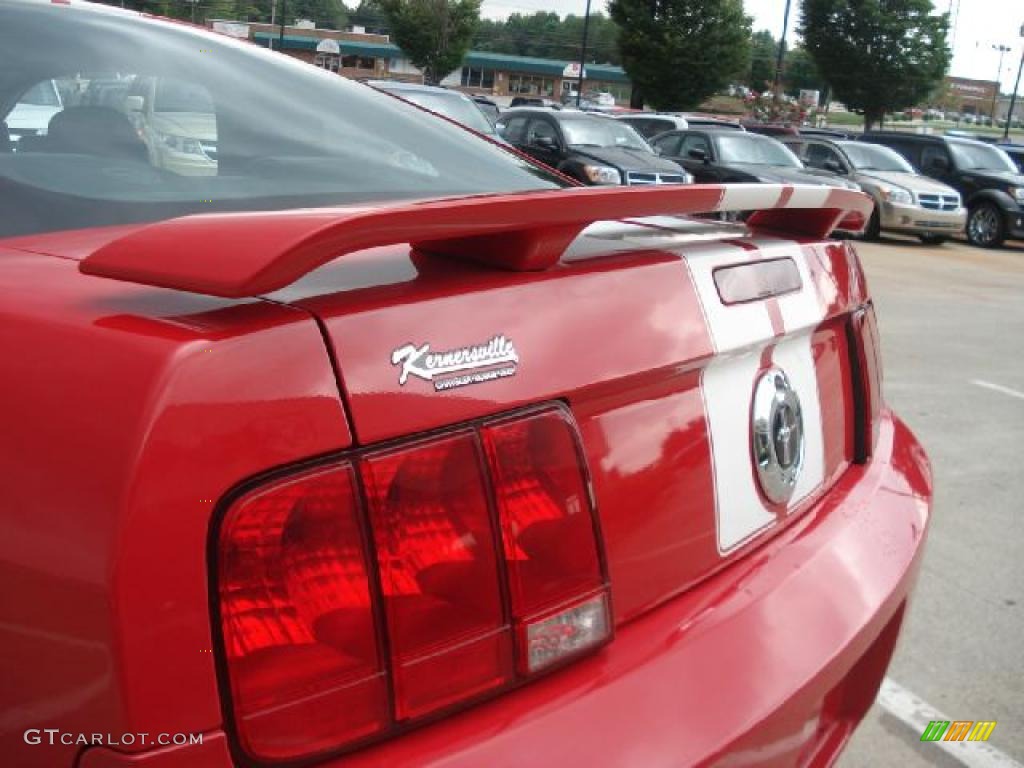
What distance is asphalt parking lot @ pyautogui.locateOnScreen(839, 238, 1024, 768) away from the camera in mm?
2736

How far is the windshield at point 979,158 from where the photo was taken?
18.6m

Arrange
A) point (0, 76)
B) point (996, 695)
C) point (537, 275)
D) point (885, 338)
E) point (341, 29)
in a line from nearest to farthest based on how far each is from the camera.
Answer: point (537, 275)
point (0, 76)
point (996, 695)
point (885, 338)
point (341, 29)

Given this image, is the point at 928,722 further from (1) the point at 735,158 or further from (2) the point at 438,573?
(1) the point at 735,158

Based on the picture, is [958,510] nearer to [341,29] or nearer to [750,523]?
[750,523]

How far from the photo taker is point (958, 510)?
14.7 feet

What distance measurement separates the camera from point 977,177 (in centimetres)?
1784

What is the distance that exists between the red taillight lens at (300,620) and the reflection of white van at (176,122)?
1042 millimetres

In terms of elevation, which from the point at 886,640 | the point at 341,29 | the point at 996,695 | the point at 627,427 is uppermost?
the point at 341,29

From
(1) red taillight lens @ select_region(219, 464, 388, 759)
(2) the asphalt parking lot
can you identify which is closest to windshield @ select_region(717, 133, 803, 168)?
Answer: (2) the asphalt parking lot

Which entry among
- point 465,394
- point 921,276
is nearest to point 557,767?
point 465,394

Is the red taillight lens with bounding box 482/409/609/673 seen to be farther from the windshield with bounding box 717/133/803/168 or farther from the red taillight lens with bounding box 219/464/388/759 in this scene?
the windshield with bounding box 717/133/803/168

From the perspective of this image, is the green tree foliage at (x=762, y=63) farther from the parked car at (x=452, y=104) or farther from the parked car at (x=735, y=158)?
the parked car at (x=452, y=104)

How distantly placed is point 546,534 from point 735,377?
0.51 meters

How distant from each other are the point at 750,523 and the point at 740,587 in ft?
0.44
